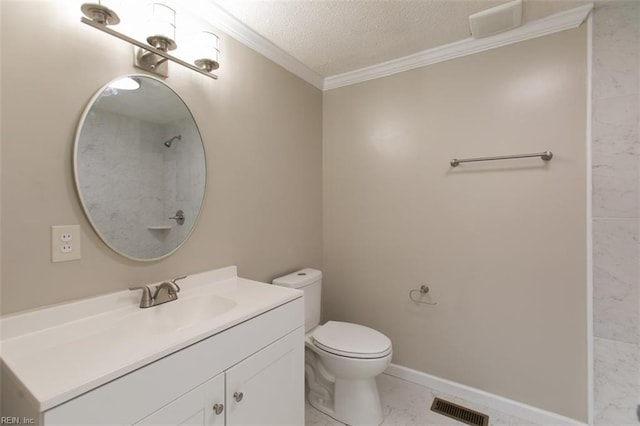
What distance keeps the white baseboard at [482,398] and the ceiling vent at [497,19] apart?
2213 millimetres

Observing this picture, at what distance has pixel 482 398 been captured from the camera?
5.98 ft

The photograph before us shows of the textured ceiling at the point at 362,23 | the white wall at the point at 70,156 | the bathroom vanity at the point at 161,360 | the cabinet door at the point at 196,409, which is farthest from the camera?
the textured ceiling at the point at 362,23

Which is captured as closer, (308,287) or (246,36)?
(246,36)

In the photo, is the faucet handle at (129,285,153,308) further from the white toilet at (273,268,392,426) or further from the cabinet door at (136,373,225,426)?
the white toilet at (273,268,392,426)

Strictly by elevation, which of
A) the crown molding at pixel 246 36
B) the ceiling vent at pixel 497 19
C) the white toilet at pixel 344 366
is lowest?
the white toilet at pixel 344 366

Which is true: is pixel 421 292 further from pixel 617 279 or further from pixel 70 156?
pixel 70 156

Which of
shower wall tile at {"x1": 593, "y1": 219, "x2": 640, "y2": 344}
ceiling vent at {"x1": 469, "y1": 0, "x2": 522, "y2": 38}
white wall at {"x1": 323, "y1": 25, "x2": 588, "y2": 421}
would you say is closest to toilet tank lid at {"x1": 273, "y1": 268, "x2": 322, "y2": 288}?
white wall at {"x1": 323, "y1": 25, "x2": 588, "y2": 421}

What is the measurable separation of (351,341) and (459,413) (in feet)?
2.63

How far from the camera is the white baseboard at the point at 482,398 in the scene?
164 centimetres

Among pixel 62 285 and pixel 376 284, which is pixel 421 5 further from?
pixel 62 285

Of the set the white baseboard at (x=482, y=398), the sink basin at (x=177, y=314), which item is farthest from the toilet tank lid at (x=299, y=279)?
the white baseboard at (x=482, y=398)

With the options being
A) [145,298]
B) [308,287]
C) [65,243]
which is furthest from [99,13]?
[308,287]

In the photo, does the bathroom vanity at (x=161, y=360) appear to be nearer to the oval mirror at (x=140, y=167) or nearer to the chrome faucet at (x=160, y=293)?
the chrome faucet at (x=160, y=293)

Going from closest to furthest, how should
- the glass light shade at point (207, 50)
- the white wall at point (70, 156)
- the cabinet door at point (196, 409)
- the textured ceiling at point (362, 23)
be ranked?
the cabinet door at point (196, 409) < the white wall at point (70, 156) < the glass light shade at point (207, 50) < the textured ceiling at point (362, 23)
